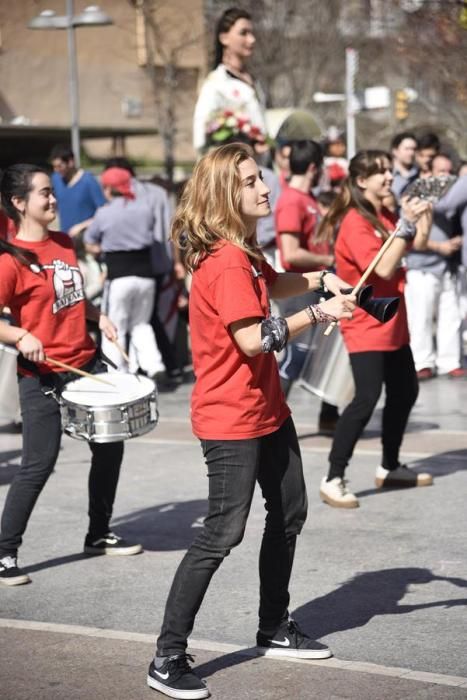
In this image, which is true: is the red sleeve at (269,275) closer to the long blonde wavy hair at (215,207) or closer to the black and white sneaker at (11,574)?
the long blonde wavy hair at (215,207)

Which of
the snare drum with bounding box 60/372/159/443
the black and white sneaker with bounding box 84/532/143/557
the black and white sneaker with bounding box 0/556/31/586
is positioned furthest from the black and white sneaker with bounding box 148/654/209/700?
the black and white sneaker with bounding box 84/532/143/557

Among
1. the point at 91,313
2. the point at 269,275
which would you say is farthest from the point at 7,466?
the point at 269,275

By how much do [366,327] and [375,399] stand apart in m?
0.40

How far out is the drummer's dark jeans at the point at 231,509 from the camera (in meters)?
4.68

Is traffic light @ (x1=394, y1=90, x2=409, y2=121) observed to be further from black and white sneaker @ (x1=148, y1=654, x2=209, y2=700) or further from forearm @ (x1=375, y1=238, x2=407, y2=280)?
black and white sneaker @ (x1=148, y1=654, x2=209, y2=700)

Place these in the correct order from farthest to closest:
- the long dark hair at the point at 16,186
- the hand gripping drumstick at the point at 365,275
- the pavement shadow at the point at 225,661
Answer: the long dark hair at the point at 16,186 < the pavement shadow at the point at 225,661 < the hand gripping drumstick at the point at 365,275

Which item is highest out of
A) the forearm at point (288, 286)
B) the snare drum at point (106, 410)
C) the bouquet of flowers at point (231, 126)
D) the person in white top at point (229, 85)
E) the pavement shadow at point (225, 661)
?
the person in white top at point (229, 85)

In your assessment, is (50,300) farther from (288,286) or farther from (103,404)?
(288,286)

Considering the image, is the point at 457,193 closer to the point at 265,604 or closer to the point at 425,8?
the point at 265,604

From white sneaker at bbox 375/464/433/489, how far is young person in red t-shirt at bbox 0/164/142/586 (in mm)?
2047

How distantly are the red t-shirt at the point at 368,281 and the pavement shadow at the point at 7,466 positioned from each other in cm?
244

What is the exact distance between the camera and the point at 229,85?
38.8ft

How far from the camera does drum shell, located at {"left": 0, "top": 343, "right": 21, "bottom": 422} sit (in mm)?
8141

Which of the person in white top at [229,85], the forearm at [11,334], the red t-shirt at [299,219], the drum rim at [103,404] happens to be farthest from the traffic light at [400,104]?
the forearm at [11,334]
